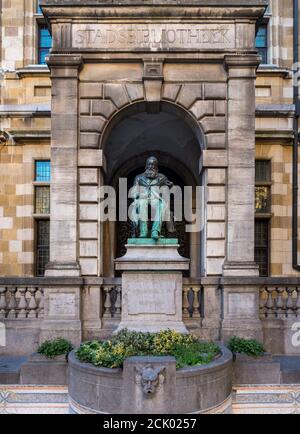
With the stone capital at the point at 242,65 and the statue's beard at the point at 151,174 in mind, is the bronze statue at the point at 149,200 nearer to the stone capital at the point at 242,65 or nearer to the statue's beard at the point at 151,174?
the statue's beard at the point at 151,174

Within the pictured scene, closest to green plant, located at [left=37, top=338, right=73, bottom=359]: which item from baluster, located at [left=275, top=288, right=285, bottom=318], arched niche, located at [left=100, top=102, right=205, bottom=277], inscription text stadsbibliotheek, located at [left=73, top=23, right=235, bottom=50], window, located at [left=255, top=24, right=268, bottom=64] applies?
arched niche, located at [left=100, top=102, right=205, bottom=277]

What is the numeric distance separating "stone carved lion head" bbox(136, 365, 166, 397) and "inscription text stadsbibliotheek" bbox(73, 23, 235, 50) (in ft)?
23.7

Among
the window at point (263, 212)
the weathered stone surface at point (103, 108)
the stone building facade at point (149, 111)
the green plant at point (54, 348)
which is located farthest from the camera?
the window at point (263, 212)

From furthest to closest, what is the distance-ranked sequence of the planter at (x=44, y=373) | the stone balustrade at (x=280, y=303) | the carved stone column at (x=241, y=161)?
the stone balustrade at (x=280, y=303)
the carved stone column at (x=241, y=161)
the planter at (x=44, y=373)

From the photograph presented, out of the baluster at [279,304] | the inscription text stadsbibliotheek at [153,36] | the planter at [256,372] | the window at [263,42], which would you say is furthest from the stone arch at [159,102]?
the window at [263,42]

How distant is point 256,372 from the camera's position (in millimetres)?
7914

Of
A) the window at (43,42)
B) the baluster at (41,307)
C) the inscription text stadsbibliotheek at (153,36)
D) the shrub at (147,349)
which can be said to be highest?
the window at (43,42)

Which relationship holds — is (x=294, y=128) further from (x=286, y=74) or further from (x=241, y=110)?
(x=241, y=110)

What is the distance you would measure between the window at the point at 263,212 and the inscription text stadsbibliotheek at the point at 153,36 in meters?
4.93

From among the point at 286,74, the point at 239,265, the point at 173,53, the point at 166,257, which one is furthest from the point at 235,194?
the point at 286,74

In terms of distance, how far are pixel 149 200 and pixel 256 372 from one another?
4.23 meters

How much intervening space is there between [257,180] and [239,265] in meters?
5.11

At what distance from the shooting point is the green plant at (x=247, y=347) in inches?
324

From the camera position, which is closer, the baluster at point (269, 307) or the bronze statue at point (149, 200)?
the bronze statue at point (149, 200)
